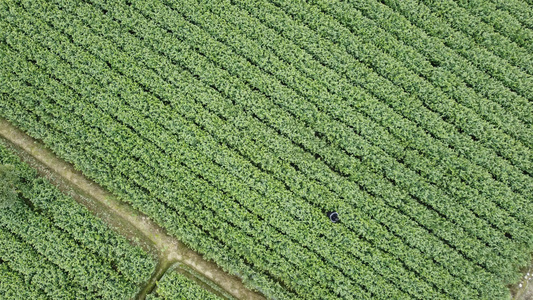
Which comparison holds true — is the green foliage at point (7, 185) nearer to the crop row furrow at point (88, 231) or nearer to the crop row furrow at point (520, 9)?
the crop row furrow at point (88, 231)

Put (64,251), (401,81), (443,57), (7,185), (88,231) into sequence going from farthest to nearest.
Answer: (443,57) → (401,81) → (88,231) → (64,251) → (7,185)

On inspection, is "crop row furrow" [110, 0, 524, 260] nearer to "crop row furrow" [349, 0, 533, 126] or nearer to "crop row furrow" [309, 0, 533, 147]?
"crop row furrow" [309, 0, 533, 147]

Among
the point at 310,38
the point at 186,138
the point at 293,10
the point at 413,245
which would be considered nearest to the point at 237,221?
the point at 186,138

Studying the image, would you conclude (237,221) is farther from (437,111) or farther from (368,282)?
(437,111)

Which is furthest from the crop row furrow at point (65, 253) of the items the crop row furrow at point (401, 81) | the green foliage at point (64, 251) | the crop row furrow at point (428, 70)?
the crop row furrow at point (428, 70)

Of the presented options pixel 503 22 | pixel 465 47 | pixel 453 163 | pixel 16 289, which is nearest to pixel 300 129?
pixel 453 163

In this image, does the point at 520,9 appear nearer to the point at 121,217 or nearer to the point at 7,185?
the point at 121,217

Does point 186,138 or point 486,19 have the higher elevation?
point 486,19
